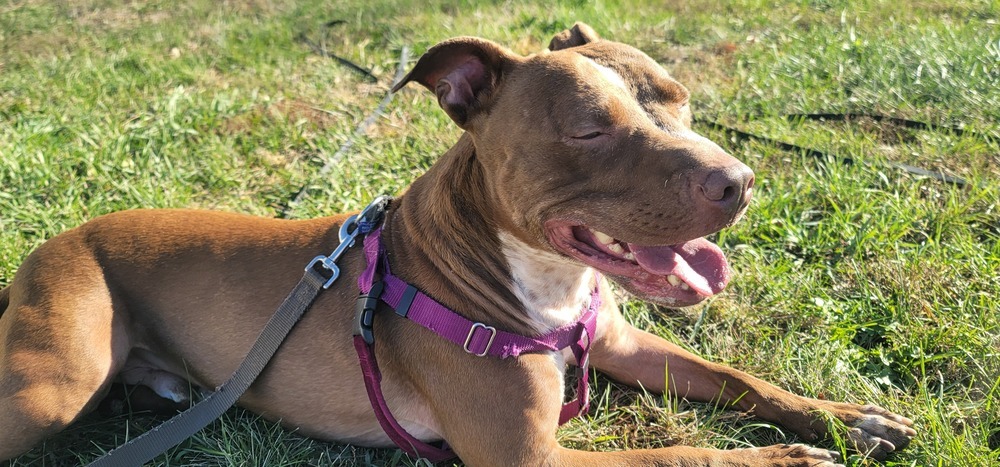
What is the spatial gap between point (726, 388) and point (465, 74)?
183 cm

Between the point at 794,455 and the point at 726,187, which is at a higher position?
the point at 726,187

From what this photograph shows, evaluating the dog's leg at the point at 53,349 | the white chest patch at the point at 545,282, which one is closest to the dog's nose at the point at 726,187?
the white chest patch at the point at 545,282

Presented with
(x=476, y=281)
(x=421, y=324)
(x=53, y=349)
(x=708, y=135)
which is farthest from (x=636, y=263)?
(x=708, y=135)

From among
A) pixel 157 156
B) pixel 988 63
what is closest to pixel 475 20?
pixel 157 156

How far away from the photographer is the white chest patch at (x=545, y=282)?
3078mm

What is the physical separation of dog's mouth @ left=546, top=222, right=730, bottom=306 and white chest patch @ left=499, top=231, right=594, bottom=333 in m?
0.11

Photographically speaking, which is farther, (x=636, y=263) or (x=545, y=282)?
(x=545, y=282)

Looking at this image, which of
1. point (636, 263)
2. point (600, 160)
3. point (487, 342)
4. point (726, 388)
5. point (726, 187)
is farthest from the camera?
point (726, 388)

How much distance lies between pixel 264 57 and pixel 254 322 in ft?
15.0

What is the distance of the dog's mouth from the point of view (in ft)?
9.37

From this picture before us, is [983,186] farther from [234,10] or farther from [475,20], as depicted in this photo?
[234,10]

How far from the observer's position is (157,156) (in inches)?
220

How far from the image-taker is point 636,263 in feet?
9.41

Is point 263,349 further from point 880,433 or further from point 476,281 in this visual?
point 880,433
